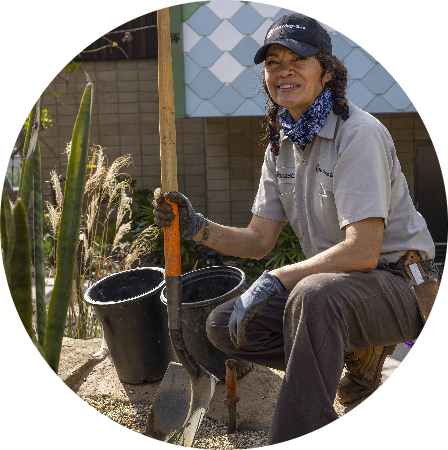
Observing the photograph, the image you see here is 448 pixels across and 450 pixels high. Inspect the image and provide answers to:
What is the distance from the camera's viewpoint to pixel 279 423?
1597 mm

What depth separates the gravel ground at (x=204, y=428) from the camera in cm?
220

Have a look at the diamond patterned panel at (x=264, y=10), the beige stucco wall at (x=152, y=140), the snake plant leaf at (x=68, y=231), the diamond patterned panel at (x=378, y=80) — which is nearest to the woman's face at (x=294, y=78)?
the snake plant leaf at (x=68, y=231)

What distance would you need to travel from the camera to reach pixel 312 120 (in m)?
2.04

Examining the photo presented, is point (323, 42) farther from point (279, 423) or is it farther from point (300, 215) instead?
point (279, 423)

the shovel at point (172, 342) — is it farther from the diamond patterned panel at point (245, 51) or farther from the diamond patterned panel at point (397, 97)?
the diamond patterned panel at point (397, 97)

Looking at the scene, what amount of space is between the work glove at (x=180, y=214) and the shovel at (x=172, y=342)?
0.02m

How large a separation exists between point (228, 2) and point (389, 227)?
9.86ft

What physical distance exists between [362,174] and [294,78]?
57 centimetres

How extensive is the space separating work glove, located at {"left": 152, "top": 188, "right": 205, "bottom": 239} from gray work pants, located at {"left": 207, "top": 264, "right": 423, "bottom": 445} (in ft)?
2.21

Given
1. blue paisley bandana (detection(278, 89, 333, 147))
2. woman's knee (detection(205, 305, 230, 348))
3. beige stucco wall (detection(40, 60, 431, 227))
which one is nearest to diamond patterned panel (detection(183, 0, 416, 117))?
beige stucco wall (detection(40, 60, 431, 227))

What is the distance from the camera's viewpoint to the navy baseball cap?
1.98 m

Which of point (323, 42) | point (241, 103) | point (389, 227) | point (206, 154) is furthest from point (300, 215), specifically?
point (206, 154)

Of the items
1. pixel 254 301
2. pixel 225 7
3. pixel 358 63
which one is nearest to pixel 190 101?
pixel 225 7

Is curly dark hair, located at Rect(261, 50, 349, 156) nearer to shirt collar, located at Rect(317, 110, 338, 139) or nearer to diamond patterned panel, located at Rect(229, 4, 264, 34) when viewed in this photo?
shirt collar, located at Rect(317, 110, 338, 139)
